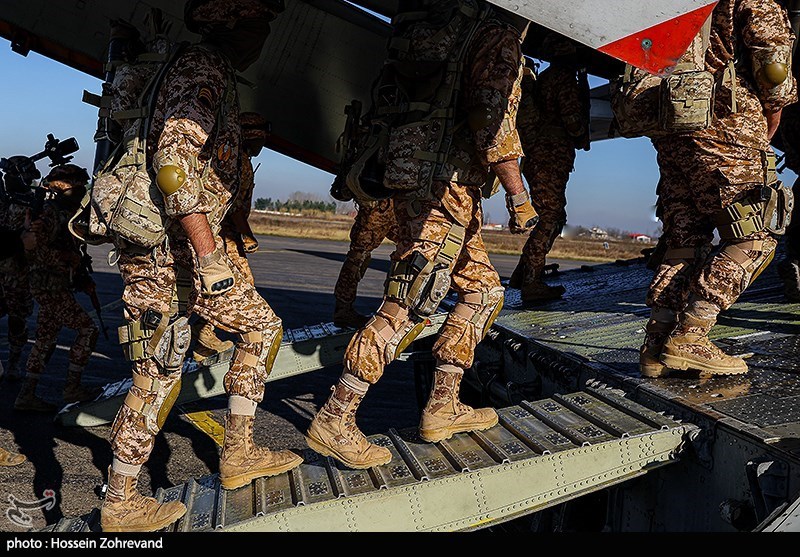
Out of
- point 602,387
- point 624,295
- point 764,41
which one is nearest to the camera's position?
point 764,41

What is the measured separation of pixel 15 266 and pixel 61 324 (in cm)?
72

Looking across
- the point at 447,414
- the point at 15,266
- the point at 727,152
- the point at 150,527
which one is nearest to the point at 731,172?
the point at 727,152

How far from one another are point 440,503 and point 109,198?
6.53 ft

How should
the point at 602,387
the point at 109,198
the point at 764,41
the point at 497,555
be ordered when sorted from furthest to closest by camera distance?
1. the point at 602,387
2. the point at 764,41
3. the point at 109,198
4. the point at 497,555

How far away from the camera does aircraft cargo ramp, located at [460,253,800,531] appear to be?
10.6 feet

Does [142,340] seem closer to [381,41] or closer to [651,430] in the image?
[651,430]

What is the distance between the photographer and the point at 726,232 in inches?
159

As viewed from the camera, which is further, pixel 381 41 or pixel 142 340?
pixel 381 41

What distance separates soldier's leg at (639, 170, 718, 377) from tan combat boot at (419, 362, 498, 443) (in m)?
1.04

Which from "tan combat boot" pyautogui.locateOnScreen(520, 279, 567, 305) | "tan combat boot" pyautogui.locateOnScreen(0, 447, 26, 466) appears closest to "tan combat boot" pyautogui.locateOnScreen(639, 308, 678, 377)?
"tan combat boot" pyautogui.locateOnScreen(520, 279, 567, 305)

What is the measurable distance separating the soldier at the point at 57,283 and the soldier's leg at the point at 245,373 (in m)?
3.43

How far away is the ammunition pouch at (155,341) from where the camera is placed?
141 inches

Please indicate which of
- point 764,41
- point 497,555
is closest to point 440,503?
point 497,555
